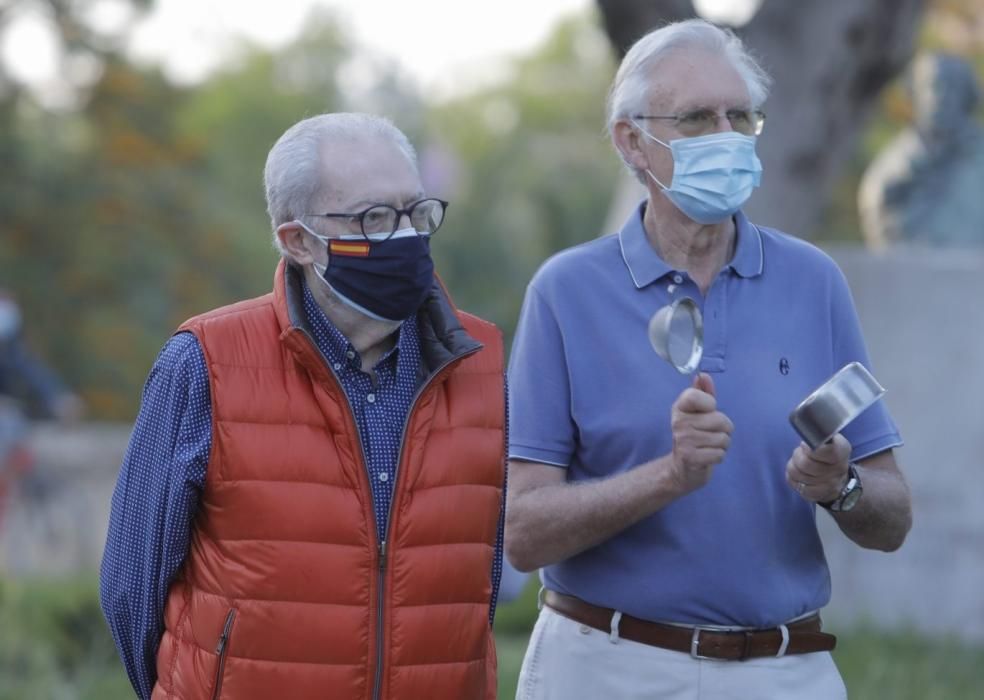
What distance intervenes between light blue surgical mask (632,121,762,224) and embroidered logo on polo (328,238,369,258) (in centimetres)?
70

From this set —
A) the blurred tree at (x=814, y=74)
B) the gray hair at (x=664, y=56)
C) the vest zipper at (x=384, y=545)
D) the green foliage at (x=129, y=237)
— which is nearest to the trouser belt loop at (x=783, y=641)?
the vest zipper at (x=384, y=545)

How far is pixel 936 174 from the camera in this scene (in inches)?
392

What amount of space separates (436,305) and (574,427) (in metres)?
A: 0.40

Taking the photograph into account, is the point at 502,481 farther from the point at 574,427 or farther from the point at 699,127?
the point at 699,127

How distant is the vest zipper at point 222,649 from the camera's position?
10.2 feet

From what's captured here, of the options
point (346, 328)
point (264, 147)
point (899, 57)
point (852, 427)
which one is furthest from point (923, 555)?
point (264, 147)

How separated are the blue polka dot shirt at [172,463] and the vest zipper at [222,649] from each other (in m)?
0.18

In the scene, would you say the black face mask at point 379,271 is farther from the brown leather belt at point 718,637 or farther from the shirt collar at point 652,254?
the brown leather belt at point 718,637

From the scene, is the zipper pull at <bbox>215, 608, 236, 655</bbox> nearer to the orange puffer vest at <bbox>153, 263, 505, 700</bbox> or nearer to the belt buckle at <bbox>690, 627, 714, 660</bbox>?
the orange puffer vest at <bbox>153, 263, 505, 700</bbox>

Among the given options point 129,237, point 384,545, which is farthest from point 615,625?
point 129,237

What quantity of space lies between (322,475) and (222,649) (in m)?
0.37

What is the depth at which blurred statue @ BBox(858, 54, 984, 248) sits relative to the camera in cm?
991

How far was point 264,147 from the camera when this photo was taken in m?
43.6

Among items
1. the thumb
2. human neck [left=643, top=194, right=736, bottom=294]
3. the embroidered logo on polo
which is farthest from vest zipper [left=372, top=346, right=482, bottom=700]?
human neck [left=643, top=194, right=736, bottom=294]
